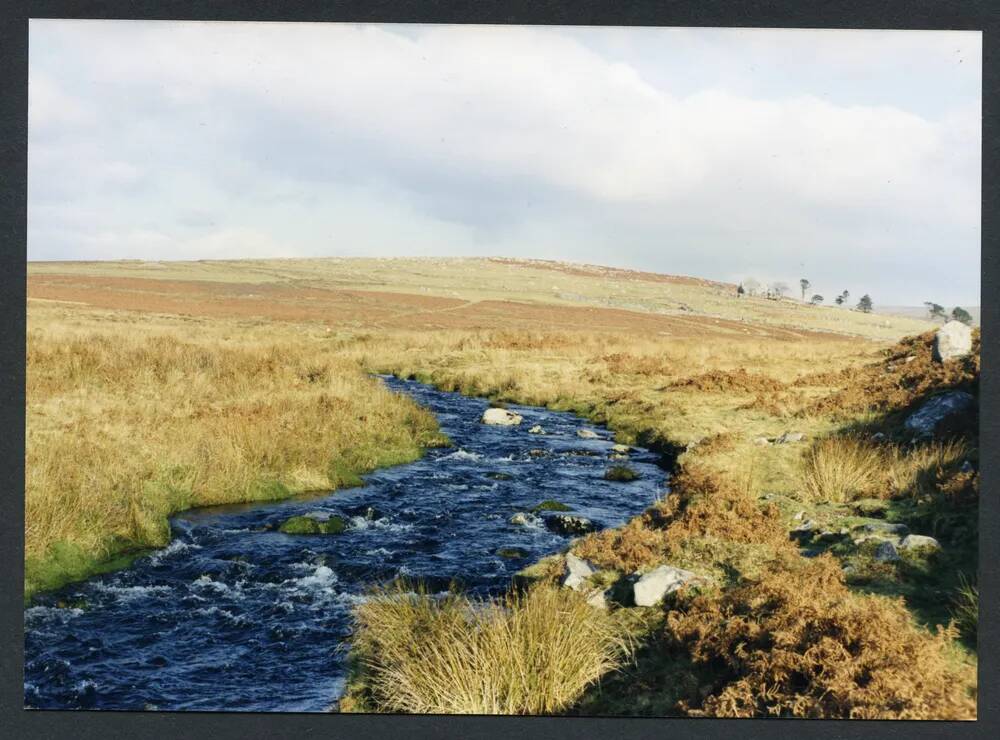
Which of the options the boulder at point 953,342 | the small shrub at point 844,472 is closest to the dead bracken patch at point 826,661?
the small shrub at point 844,472

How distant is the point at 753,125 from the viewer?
8867 millimetres

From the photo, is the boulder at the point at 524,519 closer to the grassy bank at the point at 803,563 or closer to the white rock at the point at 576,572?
the grassy bank at the point at 803,563

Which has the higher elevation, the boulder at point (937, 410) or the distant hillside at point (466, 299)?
the distant hillside at point (466, 299)

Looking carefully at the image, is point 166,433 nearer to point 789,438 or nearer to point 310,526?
point 310,526

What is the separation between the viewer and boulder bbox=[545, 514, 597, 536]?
31.7 feet

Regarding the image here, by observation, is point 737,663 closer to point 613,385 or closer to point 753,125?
point 753,125

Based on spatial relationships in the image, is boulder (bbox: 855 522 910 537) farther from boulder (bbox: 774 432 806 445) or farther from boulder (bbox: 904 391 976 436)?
boulder (bbox: 774 432 806 445)

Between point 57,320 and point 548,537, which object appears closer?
point 548,537

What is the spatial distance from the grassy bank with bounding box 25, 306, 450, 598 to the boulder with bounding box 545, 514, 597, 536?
377 cm

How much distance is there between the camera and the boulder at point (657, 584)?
7.17 meters

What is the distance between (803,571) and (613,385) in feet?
35.4

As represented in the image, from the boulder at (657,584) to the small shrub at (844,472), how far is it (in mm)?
2923

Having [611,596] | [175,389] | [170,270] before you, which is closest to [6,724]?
[611,596]

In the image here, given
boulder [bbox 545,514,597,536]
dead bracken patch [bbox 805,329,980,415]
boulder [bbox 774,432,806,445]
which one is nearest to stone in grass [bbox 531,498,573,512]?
boulder [bbox 545,514,597,536]
